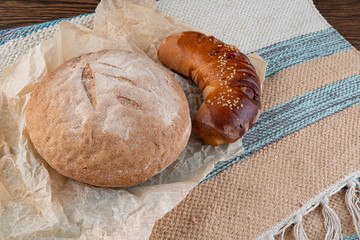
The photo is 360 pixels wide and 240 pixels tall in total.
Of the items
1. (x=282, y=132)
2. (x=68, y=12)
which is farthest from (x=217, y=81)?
(x=68, y=12)

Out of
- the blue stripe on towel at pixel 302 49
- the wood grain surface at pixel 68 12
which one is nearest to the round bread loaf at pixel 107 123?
the blue stripe on towel at pixel 302 49

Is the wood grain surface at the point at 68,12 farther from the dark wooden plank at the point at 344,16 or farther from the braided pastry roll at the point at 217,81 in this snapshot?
the braided pastry roll at the point at 217,81

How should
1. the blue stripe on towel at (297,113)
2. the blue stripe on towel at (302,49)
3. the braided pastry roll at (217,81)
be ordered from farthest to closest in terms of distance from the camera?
1. the blue stripe on towel at (302,49)
2. the blue stripe on towel at (297,113)
3. the braided pastry roll at (217,81)

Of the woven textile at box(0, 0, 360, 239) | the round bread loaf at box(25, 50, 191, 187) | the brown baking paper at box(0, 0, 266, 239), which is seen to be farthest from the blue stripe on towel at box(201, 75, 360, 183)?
the round bread loaf at box(25, 50, 191, 187)

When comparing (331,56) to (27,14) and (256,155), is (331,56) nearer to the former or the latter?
(256,155)

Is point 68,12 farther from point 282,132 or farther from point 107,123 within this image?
point 282,132

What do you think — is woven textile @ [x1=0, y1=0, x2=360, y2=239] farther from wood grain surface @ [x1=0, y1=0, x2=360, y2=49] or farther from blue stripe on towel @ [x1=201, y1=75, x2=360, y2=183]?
wood grain surface @ [x1=0, y1=0, x2=360, y2=49]
